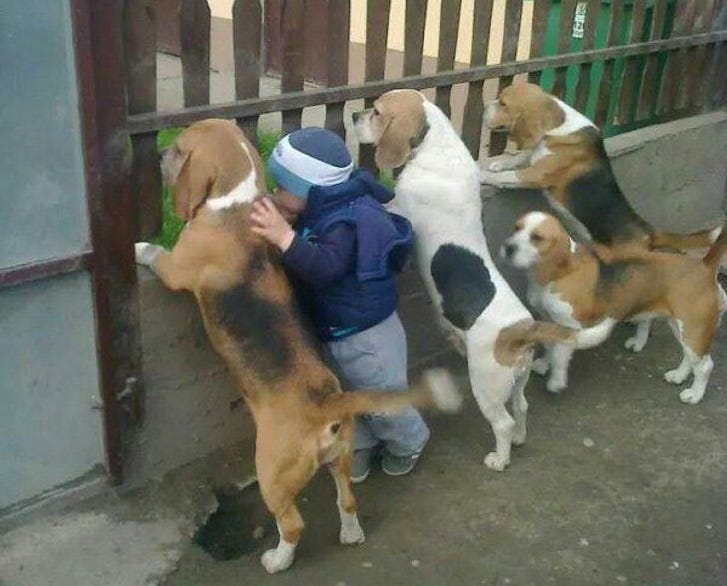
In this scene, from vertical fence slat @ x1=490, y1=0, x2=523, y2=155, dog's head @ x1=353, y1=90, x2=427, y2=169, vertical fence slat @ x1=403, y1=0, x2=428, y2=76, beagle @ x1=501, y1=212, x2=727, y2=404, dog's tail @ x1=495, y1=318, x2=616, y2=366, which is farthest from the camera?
vertical fence slat @ x1=490, y1=0, x2=523, y2=155

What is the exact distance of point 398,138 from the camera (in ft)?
13.4

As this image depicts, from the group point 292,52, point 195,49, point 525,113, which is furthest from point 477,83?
point 195,49

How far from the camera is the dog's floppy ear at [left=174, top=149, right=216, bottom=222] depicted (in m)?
3.43

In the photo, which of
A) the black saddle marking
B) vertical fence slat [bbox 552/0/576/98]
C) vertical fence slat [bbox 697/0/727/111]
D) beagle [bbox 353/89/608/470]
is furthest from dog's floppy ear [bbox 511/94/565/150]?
vertical fence slat [bbox 697/0/727/111]

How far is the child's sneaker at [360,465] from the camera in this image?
4111mm

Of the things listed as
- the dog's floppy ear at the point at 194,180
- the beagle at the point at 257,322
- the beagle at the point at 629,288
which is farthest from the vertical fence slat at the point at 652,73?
the dog's floppy ear at the point at 194,180

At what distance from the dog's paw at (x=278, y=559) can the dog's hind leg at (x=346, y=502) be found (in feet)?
0.81

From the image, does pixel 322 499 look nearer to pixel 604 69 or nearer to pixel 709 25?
pixel 604 69

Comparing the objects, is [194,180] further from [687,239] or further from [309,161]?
[687,239]

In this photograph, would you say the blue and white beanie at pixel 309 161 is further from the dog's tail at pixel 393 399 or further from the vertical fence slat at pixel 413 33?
the vertical fence slat at pixel 413 33

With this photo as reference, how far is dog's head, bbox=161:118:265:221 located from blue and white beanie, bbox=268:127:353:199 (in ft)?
0.50

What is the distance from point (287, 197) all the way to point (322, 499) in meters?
1.33

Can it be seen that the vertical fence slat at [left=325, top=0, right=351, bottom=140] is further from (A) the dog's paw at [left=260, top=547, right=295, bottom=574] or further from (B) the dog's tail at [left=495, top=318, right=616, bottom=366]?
(A) the dog's paw at [left=260, top=547, right=295, bottom=574]

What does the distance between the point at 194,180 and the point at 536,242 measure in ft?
5.72
